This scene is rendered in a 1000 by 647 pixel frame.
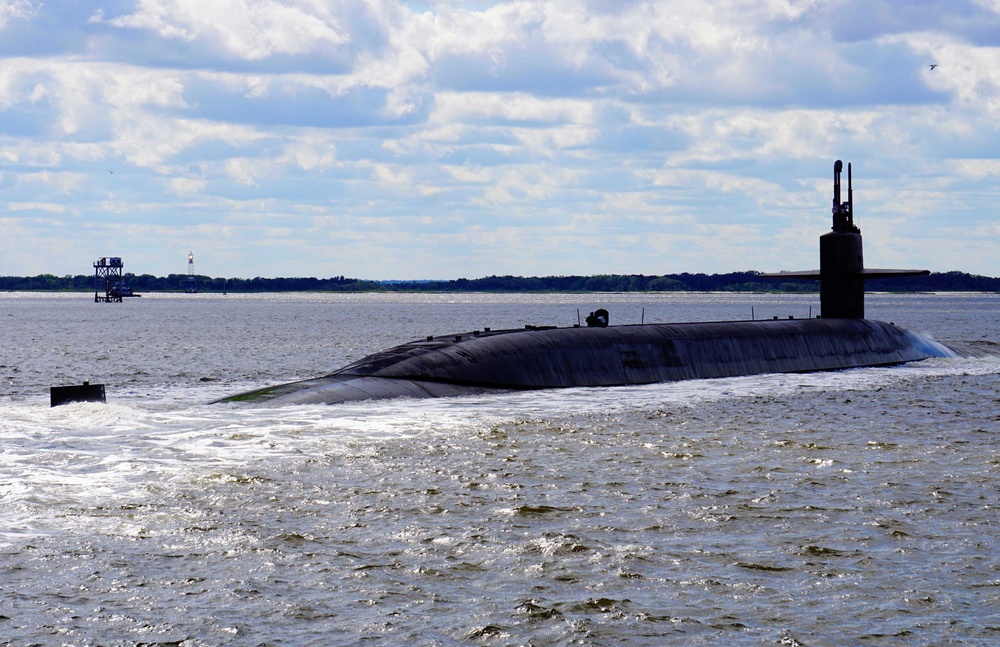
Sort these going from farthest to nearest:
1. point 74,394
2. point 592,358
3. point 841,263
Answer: point 841,263 < point 592,358 < point 74,394

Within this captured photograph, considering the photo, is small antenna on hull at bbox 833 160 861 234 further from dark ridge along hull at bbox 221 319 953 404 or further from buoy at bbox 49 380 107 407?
buoy at bbox 49 380 107 407

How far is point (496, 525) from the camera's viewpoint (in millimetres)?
14133

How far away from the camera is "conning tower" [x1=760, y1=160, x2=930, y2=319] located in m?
43.2

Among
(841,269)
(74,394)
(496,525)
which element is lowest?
(496,525)

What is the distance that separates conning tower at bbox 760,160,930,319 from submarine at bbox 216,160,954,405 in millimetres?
40

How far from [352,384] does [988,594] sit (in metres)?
18.1

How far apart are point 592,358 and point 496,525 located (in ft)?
62.1

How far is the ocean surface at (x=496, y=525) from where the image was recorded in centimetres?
1020

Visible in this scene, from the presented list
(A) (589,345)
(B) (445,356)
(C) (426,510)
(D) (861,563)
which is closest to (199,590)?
(C) (426,510)

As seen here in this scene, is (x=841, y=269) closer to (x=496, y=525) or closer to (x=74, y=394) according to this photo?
(x=74, y=394)

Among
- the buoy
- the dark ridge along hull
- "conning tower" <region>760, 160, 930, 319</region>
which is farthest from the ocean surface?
"conning tower" <region>760, 160, 930, 319</region>

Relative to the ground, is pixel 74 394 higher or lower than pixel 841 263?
lower

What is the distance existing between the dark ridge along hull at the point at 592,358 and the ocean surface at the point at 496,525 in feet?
5.43

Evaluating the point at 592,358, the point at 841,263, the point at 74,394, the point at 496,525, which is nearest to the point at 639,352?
the point at 592,358
